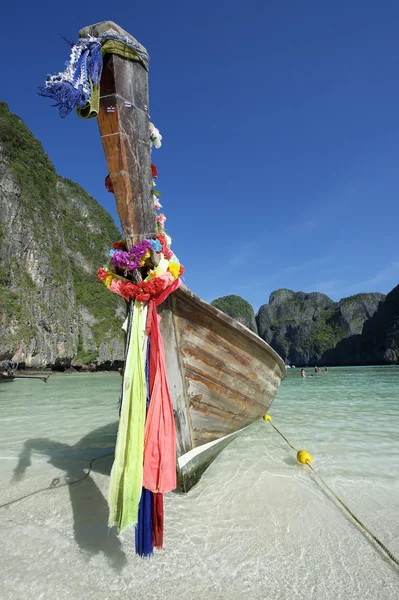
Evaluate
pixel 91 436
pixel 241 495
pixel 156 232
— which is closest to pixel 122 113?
pixel 156 232

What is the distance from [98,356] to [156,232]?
52950 millimetres

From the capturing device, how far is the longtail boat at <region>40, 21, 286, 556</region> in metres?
1.90

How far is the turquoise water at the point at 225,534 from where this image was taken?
5.39ft

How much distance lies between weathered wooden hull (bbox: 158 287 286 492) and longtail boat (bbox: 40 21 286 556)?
0.04ft

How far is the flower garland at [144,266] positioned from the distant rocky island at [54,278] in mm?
35020

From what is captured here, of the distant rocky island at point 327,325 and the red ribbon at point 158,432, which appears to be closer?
the red ribbon at point 158,432

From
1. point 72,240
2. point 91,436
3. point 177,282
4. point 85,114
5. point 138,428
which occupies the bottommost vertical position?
point 91,436

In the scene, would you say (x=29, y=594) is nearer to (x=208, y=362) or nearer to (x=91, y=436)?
(x=208, y=362)

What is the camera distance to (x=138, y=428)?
6.31ft

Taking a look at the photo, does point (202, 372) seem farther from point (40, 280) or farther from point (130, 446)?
point (40, 280)

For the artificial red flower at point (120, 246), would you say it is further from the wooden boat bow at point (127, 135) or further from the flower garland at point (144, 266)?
the wooden boat bow at point (127, 135)

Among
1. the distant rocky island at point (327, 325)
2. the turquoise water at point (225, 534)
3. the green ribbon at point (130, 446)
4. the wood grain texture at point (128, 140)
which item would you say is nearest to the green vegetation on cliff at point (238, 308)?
the distant rocky island at point (327, 325)

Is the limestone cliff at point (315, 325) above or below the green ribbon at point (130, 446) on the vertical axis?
above

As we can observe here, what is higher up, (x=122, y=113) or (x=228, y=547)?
(x=122, y=113)
